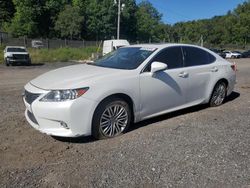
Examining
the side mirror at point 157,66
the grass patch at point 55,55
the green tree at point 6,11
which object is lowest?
the grass patch at point 55,55

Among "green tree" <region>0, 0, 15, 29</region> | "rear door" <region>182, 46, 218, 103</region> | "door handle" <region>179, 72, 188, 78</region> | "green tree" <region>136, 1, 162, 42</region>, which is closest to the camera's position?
"door handle" <region>179, 72, 188, 78</region>

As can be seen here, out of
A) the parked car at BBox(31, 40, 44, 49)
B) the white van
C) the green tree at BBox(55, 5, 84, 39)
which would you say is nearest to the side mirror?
the white van

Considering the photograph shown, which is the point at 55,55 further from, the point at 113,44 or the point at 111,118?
the point at 111,118

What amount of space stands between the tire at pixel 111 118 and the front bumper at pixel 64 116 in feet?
0.46

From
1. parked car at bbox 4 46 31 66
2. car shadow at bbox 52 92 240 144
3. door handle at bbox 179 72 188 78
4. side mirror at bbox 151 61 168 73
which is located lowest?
parked car at bbox 4 46 31 66

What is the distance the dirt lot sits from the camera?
13.5 ft

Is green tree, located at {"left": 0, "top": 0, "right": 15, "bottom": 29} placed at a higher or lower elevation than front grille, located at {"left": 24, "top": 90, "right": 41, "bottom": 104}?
higher

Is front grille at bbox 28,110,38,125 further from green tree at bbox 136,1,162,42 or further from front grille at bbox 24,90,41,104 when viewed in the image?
green tree at bbox 136,1,162,42

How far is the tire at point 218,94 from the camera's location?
25.8 ft

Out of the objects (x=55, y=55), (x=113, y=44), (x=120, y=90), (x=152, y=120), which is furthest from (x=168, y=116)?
(x=55, y=55)

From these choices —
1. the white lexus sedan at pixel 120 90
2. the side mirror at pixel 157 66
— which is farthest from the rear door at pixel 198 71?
the side mirror at pixel 157 66

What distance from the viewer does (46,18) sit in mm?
71125

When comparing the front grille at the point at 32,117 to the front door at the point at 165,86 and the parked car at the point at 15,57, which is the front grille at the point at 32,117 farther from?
the parked car at the point at 15,57

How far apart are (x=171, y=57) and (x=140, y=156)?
2.60 meters
